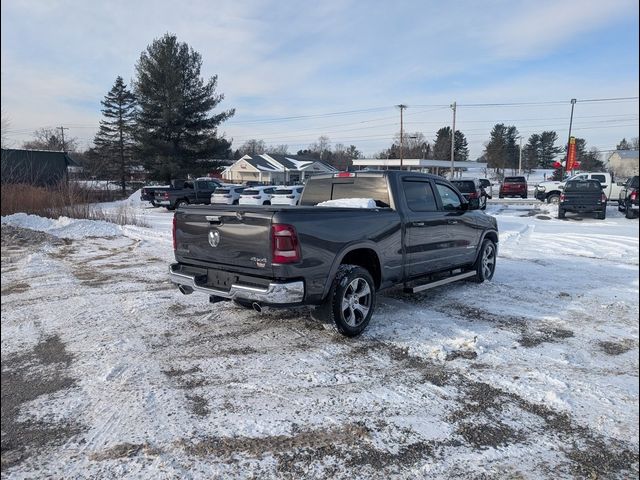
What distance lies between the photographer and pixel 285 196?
21047 mm

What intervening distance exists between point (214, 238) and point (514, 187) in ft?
105

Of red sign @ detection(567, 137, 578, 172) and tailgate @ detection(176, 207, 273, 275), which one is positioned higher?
red sign @ detection(567, 137, 578, 172)

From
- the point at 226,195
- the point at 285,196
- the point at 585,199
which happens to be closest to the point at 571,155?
the point at 585,199

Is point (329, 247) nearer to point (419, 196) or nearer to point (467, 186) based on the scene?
point (419, 196)

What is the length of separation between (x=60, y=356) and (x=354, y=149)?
355 feet

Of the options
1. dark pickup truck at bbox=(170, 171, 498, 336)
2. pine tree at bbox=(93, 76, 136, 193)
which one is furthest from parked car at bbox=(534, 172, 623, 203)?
pine tree at bbox=(93, 76, 136, 193)

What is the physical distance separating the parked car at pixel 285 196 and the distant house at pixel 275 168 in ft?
149

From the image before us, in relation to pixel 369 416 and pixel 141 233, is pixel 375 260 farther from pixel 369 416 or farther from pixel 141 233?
pixel 141 233

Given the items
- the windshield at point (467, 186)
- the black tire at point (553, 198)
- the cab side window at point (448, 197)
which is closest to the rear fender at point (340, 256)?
the cab side window at point (448, 197)

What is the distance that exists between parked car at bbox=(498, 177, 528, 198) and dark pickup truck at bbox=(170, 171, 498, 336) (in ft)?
93.7

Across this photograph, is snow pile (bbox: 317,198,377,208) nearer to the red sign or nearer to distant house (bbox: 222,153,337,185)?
the red sign

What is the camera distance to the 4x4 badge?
187 inches

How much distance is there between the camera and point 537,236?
13.4 m

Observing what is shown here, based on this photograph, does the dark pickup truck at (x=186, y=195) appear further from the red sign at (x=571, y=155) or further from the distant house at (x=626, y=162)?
the red sign at (x=571, y=155)
